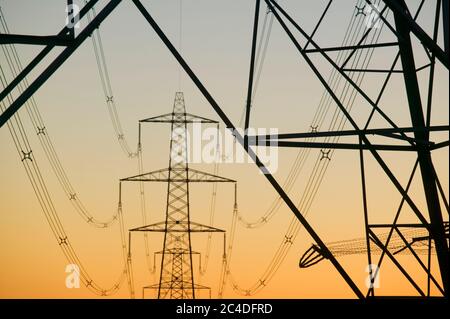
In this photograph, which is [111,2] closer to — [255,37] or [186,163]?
[255,37]

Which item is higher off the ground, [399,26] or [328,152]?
[328,152]

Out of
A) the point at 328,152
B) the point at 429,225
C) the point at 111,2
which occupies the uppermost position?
the point at 328,152

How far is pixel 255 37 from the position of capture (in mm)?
12664

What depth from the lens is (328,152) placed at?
80.8 ft

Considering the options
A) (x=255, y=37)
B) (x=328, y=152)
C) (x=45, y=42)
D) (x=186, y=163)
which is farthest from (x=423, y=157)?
(x=186, y=163)
